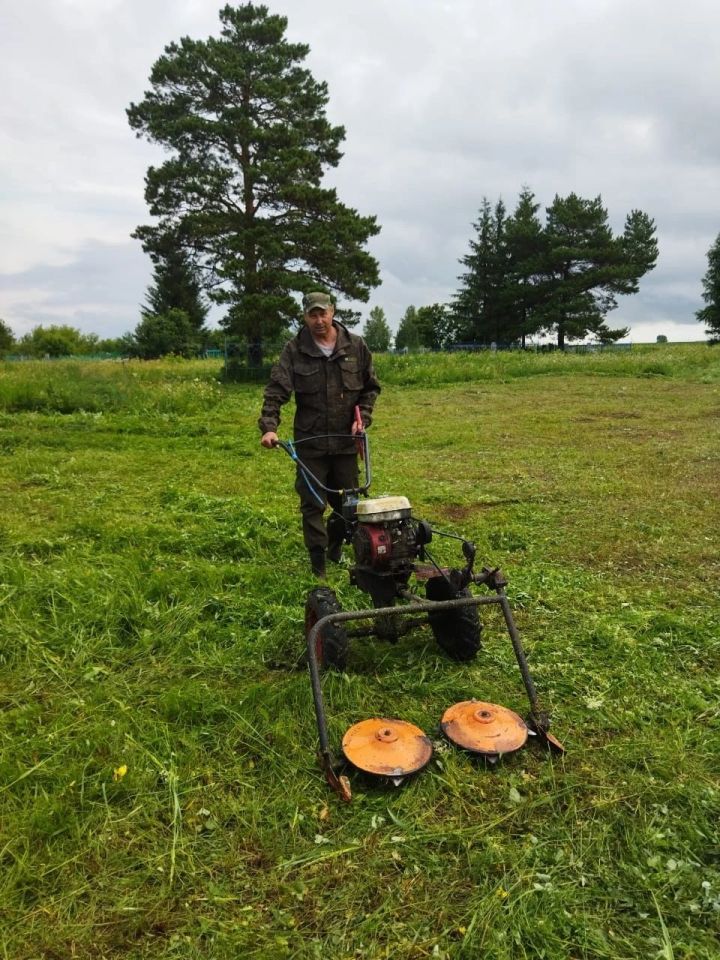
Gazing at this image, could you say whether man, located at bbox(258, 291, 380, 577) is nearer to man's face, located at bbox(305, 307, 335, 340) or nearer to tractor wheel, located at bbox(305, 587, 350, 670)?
man's face, located at bbox(305, 307, 335, 340)

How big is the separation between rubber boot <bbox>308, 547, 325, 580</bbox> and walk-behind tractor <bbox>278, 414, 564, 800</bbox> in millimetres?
646

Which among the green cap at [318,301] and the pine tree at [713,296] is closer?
the green cap at [318,301]

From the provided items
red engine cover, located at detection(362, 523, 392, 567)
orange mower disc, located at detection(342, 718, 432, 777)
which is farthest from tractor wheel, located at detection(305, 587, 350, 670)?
orange mower disc, located at detection(342, 718, 432, 777)

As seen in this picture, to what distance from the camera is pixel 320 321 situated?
430 centimetres

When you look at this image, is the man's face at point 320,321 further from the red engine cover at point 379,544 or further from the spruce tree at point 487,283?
the spruce tree at point 487,283

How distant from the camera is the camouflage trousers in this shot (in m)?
4.55

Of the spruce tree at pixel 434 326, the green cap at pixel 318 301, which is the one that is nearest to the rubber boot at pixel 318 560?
the green cap at pixel 318 301

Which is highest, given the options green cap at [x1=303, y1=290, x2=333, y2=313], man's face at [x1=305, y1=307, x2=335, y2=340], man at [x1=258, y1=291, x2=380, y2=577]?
green cap at [x1=303, y1=290, x2=333, y2=313]

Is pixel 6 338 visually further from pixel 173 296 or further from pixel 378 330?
pixel 378 330

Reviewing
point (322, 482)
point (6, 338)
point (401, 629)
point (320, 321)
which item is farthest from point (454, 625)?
point (6, 338)

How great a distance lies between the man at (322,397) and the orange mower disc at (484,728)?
5.98ft

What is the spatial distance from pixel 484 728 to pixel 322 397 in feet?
8.21

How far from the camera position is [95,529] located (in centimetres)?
541

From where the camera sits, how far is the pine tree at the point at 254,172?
1991 centimetres
